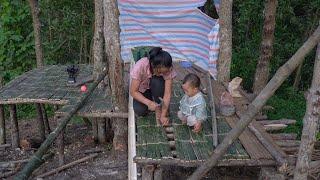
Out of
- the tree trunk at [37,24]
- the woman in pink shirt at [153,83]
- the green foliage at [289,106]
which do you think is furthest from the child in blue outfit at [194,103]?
the tree trunk at [37,24]

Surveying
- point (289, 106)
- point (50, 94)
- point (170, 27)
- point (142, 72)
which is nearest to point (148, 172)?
point (142, 72)

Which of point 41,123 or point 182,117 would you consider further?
point 41,123

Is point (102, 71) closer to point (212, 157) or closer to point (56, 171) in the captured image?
point (56, 171)

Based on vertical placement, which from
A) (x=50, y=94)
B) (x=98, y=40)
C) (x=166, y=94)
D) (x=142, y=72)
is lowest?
(x=50, y=94)

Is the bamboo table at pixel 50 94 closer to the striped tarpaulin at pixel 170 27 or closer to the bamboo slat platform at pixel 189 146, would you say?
the striped tarpaulin at pixel 170 27

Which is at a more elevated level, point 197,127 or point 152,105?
point 152,105

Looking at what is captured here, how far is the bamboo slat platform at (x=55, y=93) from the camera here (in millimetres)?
5904

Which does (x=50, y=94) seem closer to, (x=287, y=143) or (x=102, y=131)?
(x=102, y=131)

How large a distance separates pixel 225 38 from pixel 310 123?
10.3ft

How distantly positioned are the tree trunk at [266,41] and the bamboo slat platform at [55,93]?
2.81 m

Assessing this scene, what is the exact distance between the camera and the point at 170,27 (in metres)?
7.01

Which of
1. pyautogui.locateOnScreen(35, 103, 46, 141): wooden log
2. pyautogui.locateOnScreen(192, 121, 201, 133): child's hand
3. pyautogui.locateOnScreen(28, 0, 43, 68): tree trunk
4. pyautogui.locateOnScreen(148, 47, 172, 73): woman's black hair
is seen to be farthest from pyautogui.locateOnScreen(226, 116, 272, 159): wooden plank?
pyautogui.locateOnScreen(28, 0, 43, 68): tree trunk

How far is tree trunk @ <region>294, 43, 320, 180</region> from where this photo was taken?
3149mm

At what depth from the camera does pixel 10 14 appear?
1073 cm
